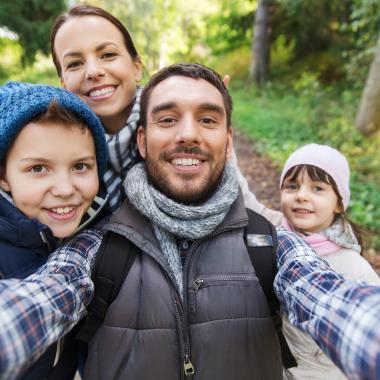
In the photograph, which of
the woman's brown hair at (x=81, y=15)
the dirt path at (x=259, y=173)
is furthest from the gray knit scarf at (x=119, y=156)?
the dirt path at (x=259, y=173)

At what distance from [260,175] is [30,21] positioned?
12.7m

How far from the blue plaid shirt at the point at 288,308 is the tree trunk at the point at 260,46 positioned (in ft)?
51.6

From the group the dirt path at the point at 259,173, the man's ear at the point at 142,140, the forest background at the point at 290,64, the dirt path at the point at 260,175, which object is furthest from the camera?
the forest background at the point at 290,64

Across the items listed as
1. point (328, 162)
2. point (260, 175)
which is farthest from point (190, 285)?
point (260, 175)

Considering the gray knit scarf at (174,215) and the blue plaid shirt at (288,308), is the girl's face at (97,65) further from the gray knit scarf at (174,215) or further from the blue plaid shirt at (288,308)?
the blue plaid shirt at (288,308)

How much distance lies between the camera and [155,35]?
2703 centimetres

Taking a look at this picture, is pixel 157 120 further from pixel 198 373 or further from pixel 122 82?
pixel 198 373

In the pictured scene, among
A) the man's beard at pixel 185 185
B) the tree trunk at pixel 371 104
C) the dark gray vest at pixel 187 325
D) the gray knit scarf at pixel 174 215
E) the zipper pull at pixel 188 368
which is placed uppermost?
the tree trunk at pixel 371 104

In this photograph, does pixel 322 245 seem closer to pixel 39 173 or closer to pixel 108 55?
pixel 39 173

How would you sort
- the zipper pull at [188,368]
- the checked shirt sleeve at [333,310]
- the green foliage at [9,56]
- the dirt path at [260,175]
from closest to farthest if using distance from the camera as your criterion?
the checked shirt sleeve at [333,310]
the zipper pull at [188,368]
the dirt path at [260,175]
the green foliage at [9,56]

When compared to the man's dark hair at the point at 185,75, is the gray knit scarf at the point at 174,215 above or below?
below

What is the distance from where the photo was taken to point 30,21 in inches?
561

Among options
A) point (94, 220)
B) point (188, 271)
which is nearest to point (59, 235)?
point (94, 220)

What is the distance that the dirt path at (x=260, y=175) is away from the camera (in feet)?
19.9
